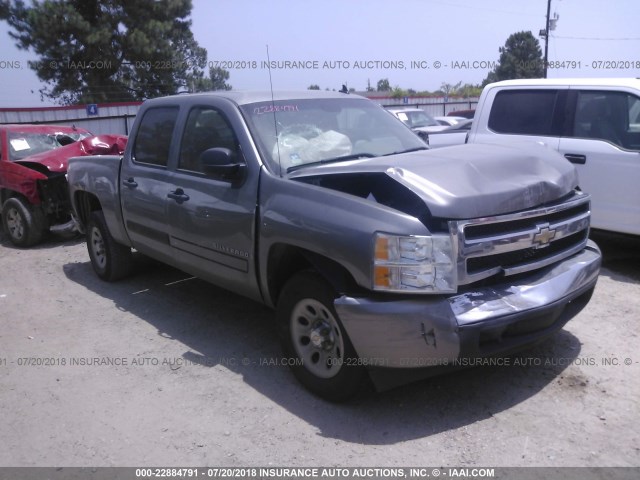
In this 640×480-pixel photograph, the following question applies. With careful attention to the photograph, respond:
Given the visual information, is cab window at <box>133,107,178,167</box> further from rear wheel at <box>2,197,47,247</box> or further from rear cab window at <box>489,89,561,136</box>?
rear cab window at <box>489,89,561,136</box>

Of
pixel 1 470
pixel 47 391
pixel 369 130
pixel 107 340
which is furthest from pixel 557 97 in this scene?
pixel 1 470

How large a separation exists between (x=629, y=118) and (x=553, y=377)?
3.38 m

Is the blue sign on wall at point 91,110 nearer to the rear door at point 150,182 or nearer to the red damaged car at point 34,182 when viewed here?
the red damaged car at point 34,182

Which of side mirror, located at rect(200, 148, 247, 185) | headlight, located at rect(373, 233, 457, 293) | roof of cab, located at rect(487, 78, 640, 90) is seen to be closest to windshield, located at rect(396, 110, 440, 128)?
roof of cab, located at rect(487, 78, 640, 90)

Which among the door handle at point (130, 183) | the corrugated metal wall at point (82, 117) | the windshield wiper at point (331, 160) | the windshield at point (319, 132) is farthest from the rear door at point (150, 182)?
the corrugated metal wall at point (82, 117)

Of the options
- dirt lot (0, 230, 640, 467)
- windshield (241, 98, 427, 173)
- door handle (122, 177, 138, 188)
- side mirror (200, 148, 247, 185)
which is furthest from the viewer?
door handle (122, 177, 138, 188)

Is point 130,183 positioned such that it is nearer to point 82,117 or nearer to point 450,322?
point 450,322

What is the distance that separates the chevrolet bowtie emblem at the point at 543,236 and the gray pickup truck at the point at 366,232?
12 millimetres

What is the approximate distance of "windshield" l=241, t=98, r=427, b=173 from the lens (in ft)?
13.7

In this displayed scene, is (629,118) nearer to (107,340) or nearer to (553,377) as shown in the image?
(553,377)

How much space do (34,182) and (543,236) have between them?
23.1ft

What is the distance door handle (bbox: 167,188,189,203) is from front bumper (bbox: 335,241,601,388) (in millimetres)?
1871

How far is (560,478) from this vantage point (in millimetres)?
2906

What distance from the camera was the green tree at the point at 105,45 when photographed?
2697 centimetres
